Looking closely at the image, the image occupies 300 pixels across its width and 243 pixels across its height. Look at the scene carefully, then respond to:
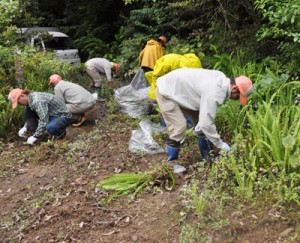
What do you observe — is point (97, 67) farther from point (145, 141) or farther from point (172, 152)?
point (172, 152)

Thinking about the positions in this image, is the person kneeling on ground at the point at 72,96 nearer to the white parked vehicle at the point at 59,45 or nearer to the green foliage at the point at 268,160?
the green foliage at the point at 268,160

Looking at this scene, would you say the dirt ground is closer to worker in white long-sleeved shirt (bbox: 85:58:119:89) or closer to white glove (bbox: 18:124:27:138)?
white glove (bbox: 18:124:27:138)

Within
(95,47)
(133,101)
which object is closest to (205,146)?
(133,101)

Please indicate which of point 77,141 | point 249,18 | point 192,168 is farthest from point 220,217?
point 249,18

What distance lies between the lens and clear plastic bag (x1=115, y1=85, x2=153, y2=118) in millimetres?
7461

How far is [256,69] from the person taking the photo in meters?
6.65

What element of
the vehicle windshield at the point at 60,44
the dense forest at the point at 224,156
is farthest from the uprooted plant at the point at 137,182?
the vehicle windshield at the point at 60,44

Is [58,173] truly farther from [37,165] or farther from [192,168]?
[192,168]

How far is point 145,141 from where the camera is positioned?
5.62 metres

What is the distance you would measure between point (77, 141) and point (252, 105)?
295 cm

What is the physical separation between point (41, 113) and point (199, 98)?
2.95 meters

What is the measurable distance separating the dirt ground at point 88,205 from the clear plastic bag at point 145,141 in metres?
0.12

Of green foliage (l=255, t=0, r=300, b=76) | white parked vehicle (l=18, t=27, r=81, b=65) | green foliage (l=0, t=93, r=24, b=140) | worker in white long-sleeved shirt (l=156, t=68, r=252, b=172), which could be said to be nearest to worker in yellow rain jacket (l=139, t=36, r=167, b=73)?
green foliage (l=255, t=0, r=300, b=76)

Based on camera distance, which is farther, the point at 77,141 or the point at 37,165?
the point at 77,141
